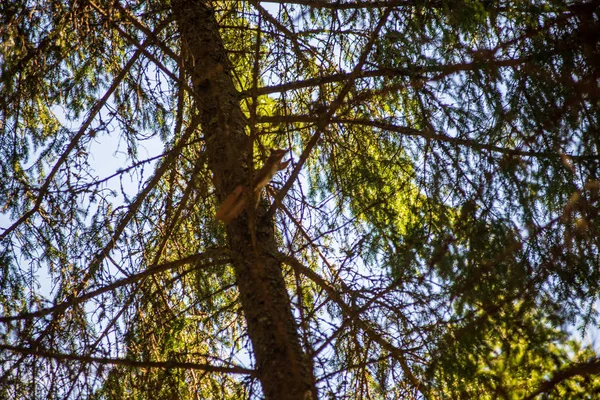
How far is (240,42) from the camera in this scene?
518 cm

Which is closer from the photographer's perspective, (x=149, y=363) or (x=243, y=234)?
(x=149, y=363)

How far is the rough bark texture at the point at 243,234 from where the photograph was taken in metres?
2.96

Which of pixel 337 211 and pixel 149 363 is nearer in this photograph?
pixel 149 363

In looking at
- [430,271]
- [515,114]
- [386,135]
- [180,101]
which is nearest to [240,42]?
[180,101]

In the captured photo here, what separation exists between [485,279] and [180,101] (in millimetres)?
2707

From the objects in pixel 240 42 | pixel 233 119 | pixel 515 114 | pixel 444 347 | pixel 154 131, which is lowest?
pixel 444 347

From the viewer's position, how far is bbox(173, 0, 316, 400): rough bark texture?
117 inches

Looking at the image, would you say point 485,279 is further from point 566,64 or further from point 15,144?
point 15,144

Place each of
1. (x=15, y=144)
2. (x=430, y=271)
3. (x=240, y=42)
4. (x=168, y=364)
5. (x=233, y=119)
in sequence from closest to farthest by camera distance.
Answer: (x=168, y=364)
(x=430, y=271)
(x=233, y=119)
(x=15, y=144)
(x=240, y=42)

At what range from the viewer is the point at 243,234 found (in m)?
3.40

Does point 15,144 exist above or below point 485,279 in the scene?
above

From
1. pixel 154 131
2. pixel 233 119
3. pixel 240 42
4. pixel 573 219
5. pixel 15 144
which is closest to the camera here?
pixel 573 219

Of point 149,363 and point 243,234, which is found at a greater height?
point 243,234

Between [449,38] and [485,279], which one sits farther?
[449,38]
